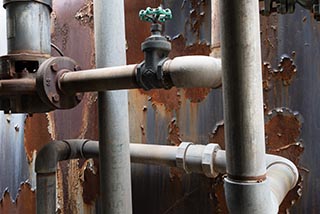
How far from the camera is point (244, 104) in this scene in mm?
562

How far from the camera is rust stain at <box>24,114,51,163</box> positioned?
1.72 meters

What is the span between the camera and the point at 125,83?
892mm

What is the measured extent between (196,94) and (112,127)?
→ 40 centimetres

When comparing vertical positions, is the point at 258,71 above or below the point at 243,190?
above

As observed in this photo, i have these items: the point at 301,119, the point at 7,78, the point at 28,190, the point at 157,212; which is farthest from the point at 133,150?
the point at 28,190

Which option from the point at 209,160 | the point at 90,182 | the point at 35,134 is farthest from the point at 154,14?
the point at 35,134

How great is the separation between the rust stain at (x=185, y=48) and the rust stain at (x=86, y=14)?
489 mm

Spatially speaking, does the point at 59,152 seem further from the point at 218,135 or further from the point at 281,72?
the point at 281,72

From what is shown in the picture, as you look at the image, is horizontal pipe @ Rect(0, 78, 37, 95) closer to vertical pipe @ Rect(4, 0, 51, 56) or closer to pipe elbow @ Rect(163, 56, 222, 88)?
vertical pipe @ Rect(4, 0, 51, 56)

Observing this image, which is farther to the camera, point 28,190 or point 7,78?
point 28,190

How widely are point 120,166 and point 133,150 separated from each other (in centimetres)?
19

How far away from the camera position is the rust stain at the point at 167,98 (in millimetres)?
1308

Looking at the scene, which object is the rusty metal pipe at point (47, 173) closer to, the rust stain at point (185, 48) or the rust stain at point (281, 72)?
the rust stain at point (185, 48)

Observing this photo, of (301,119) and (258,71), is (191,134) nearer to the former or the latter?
(301,119)
